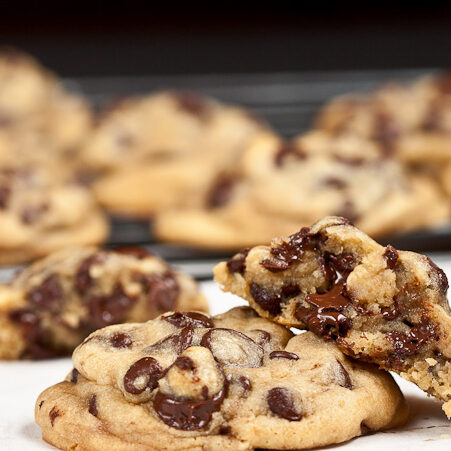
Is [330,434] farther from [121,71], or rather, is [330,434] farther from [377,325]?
[121,71]

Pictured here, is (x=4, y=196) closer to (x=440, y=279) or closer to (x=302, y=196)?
(x=302, y=196)

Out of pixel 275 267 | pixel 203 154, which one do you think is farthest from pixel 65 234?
pixel 275 267

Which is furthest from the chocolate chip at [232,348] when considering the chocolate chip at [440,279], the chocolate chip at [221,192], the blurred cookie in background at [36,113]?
the blurred cookie in background at [36,113]

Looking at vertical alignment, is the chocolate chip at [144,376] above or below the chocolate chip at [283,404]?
above

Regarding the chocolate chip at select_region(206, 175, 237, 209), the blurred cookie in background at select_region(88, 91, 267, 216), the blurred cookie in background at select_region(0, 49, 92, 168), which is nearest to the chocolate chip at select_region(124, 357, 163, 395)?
the chocolate chip at select_region(206, 175, 237, 209)

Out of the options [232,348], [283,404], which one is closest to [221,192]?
[232,348]

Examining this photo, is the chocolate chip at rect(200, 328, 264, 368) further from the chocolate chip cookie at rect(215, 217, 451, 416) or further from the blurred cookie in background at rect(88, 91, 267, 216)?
the blurred cookie in background at rect(88, 91, 267, 216)

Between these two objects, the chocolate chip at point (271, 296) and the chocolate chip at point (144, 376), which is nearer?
the chocolate chip at point (144, 376)

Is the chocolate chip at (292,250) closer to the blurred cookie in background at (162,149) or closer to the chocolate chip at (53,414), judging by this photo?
the chocolate chip at (53,414)
